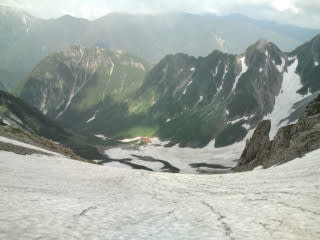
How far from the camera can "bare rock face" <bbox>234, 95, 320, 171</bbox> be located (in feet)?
170

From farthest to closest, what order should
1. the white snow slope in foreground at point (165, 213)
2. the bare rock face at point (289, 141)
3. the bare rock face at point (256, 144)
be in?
the bare rock face at point (256, 144)
the bare rock face at point (289, 141)
the white snow slope in foreground at point (165, 213)

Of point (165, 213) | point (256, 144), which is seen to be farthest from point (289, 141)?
point (165, 213)

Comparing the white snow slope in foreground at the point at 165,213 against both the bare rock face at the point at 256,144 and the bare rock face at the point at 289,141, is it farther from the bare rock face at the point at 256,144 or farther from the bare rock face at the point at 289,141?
the bare rock face at the point at 256,144

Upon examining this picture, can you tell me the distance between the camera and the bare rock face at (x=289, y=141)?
170 feet

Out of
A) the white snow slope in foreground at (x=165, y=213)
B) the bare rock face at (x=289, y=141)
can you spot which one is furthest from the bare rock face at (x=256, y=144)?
the white snow slope in foreground at (x=165, y=213)

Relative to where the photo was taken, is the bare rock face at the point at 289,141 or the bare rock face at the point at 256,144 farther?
the bare rock face at the point at 256,144

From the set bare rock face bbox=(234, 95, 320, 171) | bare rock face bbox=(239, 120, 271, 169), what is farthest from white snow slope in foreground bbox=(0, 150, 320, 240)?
bare rock face bbox=(239, 120, 271, 169)

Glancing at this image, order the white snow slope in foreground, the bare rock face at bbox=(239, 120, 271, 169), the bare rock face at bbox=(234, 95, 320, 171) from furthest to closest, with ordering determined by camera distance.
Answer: the bare rock face at bbox=(239, 120, 271, 169)
the bare rock face at bbox=(234, 95, 320, 171)
the white snow slope in foreground

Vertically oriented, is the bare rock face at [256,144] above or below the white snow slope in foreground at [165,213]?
above

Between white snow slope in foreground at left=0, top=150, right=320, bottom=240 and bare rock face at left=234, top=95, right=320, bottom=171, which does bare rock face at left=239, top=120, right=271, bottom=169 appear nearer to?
bare rock face at left=234, top=95, right=320, bottom=171

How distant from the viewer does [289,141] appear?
68.1 meters

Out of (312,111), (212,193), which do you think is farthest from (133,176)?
(312,111)

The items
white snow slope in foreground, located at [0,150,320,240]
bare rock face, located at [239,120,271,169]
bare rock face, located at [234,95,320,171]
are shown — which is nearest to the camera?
white snow slope in foreground, located at [0,150,320,240]

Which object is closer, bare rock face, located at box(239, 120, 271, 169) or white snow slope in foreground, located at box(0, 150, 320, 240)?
white snow slope in foreground, located at box(0, 150, 320, 240)
